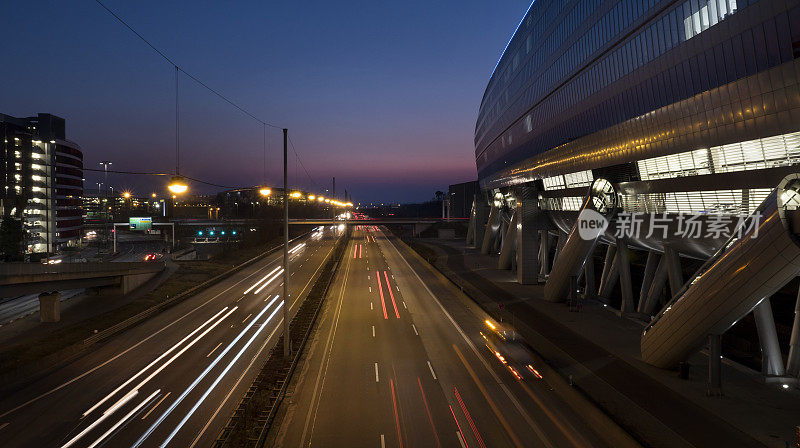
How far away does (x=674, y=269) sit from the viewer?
86.0ft

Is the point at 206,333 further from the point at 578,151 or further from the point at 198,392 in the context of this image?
the point at 578,151

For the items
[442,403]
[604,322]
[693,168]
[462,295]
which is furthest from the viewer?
[462,295]

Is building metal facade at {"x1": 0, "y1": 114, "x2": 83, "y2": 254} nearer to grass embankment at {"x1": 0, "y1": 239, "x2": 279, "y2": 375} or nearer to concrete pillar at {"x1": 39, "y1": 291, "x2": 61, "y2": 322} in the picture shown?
grass embankment at {"x1": 0, "y1": 239, "x2": 279, "y2": 375}

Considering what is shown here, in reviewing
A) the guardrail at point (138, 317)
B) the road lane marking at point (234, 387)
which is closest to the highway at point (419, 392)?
the road lane marking at point (234, 387)

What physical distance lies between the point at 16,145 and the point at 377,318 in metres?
92.8

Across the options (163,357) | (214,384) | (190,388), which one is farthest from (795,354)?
(163,357)

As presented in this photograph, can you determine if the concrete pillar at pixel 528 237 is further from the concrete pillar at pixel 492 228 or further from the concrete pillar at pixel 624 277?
the concrete pillar at pixel 492 228

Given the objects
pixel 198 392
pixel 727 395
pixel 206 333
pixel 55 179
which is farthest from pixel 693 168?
pixel 55 179

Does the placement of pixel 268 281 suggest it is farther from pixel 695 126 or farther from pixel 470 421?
pixel 695 126

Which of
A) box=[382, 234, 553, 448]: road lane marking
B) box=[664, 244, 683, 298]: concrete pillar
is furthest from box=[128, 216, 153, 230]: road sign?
box=[664, 244, 683, 298]: concrete pillar

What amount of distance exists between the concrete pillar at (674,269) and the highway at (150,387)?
869 inches

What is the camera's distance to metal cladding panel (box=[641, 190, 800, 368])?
1590cm

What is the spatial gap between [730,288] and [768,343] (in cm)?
420

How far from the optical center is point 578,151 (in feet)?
114
